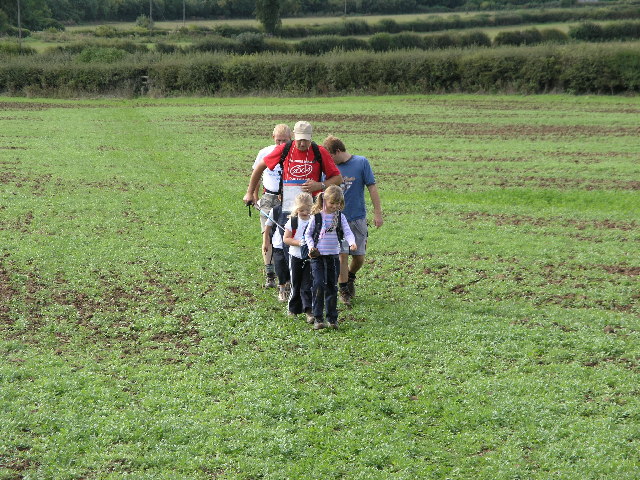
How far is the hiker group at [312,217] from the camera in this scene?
9719 millimetres

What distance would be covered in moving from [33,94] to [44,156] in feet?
89.2

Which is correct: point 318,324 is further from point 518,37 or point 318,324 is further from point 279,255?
point 518,37

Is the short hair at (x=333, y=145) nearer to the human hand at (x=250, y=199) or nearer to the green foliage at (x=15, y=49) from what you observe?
the human hand at (x=250, y=199)

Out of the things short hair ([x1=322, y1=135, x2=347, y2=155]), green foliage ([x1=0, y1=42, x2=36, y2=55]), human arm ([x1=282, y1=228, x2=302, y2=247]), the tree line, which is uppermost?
the tree line

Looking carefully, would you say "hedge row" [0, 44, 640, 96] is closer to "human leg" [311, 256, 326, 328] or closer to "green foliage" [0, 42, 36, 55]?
"green foliage" [0, 42, 36, 55]

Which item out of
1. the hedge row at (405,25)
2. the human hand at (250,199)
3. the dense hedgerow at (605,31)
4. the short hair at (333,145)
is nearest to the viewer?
the short hair at (333,145)

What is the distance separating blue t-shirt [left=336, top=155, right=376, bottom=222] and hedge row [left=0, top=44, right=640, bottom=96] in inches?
1559

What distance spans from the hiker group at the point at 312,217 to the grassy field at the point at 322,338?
395 millimetres

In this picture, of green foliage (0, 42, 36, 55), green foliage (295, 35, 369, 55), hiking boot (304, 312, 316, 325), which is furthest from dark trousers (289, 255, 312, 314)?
green foliage (295, 35, 369, 55)

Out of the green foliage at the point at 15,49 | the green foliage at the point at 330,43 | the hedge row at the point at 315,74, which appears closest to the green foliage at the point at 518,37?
the green foliage at the point at 330,43

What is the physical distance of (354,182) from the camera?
10.8m

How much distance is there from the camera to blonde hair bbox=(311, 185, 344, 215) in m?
9.59

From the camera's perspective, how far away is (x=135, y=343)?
9.41 meters

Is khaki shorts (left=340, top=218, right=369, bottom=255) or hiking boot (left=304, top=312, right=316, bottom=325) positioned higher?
khaki shorts (left=340, top=218, right=369, bottom=255)
